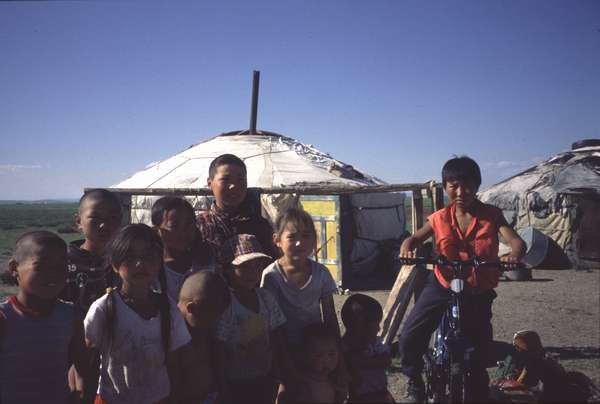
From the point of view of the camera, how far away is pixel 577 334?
219 inches

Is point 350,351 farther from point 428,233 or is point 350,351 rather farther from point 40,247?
point 40,247

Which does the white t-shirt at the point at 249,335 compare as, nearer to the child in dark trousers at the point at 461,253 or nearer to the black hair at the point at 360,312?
the black hair at the point at 360,312

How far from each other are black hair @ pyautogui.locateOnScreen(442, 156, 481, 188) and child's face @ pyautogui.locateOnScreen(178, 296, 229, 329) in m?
1.53

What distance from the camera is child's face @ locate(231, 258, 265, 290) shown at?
7.64 feet

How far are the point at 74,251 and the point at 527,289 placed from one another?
27.0 feet

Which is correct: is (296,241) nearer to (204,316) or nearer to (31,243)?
(204,316)

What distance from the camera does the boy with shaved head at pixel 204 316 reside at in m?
2.14

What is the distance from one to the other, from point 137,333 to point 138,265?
29 cm

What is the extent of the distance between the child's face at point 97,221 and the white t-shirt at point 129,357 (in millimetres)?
500

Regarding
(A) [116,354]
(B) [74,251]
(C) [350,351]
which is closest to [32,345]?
(A) [116,354]

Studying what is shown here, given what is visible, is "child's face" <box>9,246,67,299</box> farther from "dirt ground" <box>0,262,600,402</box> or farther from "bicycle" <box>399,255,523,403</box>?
"dirt ground" <box>0,262,600,402</box>

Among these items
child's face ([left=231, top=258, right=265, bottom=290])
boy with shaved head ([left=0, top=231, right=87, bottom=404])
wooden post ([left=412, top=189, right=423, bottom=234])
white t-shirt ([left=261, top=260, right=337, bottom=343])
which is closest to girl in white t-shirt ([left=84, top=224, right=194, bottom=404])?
boy with shaved head ([left=0, top=231, right=87, bottom=404])

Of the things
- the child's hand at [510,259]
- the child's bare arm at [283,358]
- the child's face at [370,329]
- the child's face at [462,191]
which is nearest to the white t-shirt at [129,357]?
the child's bare arm at [283,358]

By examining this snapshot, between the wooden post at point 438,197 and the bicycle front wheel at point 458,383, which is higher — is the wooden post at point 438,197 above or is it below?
above
